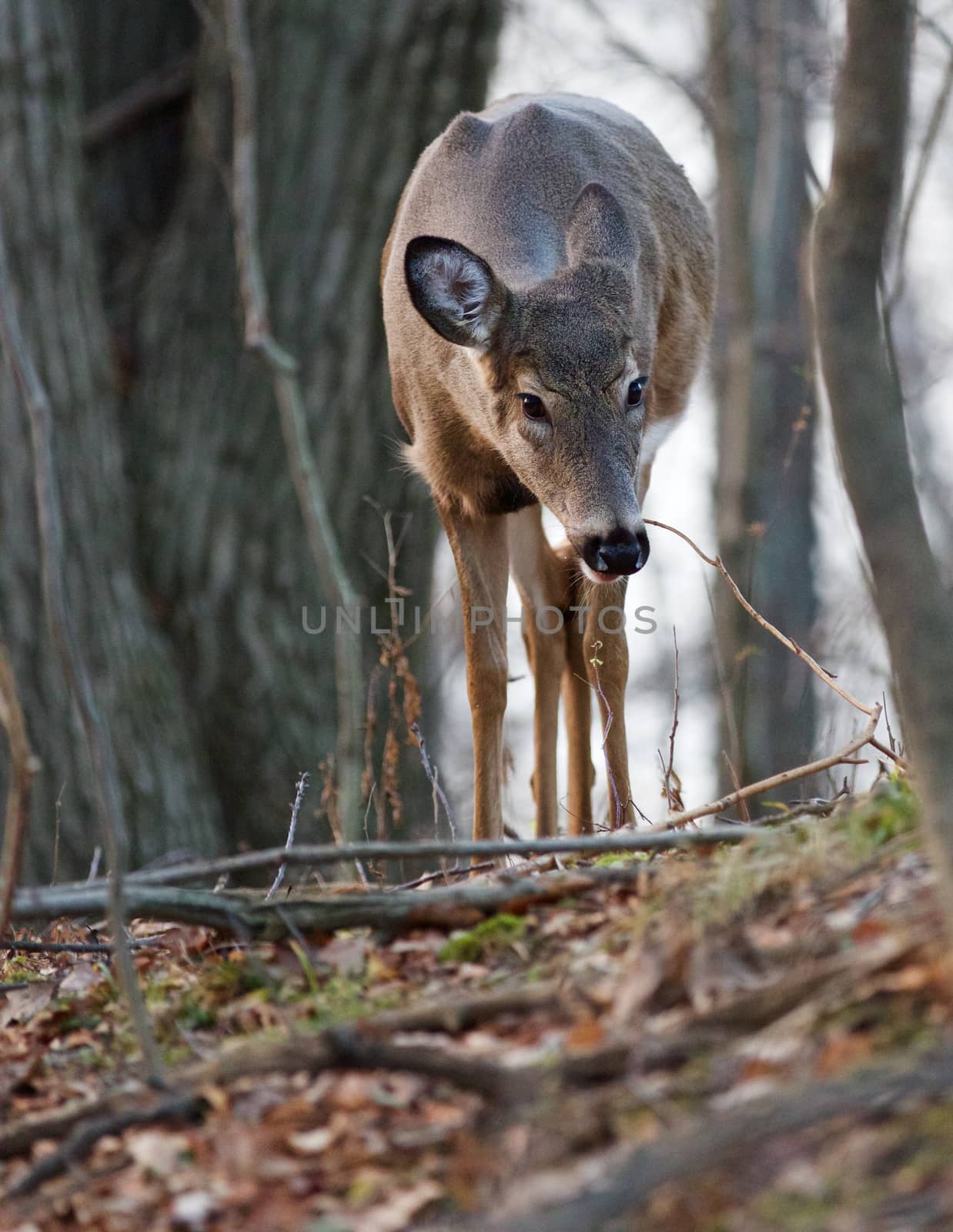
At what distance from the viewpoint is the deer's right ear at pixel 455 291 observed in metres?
5.47

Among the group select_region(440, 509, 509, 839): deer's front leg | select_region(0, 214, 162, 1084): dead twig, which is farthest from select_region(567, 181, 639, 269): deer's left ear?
select_region(0, 214, 162, 1084): dead twig

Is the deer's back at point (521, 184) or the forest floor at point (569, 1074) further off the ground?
the deer's back at point (521, 184)

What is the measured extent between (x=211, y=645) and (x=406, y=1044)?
6385mm

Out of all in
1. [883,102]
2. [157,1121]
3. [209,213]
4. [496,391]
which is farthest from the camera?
[209,213]

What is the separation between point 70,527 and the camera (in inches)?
339

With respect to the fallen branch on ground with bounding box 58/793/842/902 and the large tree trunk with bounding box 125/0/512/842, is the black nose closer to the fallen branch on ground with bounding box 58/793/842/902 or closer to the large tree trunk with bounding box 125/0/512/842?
the fallen branch on ground with bounding box 58/793/842/902

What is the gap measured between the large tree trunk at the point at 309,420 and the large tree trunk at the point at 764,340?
318 cm

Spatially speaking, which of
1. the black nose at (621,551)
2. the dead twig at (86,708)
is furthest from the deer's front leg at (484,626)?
the dead twig at (86,708)

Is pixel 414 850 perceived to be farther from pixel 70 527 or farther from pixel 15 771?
pixel 70 527

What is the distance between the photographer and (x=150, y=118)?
10.4 meters

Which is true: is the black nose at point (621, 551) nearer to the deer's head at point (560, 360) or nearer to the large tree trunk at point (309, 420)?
the deer's head at point (560, 360)

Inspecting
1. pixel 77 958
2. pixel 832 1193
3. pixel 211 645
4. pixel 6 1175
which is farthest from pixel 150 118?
pixel 832 1193

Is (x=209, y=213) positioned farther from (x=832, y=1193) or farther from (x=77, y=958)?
(x=832, y=1193)

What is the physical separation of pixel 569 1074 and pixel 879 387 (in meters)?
1.25
